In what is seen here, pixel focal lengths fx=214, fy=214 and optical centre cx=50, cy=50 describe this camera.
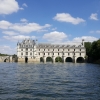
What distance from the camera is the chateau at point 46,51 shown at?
12650 cm

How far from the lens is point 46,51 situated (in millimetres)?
128125

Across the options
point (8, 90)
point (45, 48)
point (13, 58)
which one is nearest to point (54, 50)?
point (45, 48)

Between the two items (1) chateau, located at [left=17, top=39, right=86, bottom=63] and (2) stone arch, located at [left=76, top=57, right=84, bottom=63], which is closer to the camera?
(1) chateau, located at [left=17, top=39, right=86, bottom=63]

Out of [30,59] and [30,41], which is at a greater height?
[30,41]

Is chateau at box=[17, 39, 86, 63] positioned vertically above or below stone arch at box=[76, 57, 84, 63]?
above

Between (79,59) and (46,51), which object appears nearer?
(46,51)

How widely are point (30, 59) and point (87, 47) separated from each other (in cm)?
3778

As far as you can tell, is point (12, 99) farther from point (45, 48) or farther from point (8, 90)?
point (45, 48)

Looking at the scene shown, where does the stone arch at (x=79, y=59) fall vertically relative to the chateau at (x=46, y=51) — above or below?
below

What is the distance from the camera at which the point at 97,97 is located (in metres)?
15.5

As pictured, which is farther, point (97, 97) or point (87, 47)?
point (87, 47)

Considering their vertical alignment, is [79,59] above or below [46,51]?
below

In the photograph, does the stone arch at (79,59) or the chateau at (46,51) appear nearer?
the chateau at (46,51)

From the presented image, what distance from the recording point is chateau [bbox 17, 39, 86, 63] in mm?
126500
